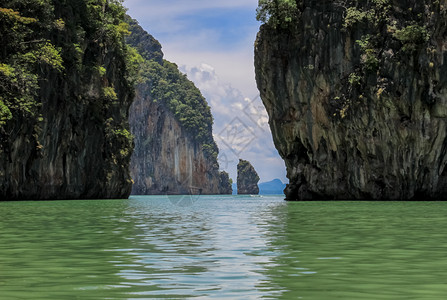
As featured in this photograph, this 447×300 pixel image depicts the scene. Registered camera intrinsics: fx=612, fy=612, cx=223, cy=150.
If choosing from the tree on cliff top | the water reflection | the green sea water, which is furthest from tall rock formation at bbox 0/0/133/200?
the water reflection

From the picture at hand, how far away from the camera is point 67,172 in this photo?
2116 inches

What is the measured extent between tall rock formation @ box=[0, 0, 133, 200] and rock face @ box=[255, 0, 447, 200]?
611 inches

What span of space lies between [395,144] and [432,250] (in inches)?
1460

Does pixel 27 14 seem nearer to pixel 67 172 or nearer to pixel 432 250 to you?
pixel 67 172

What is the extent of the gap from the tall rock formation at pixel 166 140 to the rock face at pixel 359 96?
91.6m

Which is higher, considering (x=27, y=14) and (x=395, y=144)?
(x=27, y=14)

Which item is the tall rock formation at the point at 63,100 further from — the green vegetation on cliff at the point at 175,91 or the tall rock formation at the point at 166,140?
the green vegetation on cliff at the point at 175,91

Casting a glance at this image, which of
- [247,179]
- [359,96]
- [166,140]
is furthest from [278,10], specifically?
[247,179]

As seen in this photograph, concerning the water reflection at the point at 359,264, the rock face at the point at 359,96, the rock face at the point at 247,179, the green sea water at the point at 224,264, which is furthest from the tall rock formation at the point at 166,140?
the water reflection at the point at 359,264

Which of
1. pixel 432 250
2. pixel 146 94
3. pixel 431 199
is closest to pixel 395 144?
pixel 431 199

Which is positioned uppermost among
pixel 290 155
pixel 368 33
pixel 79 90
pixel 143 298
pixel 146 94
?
pixel 146 94

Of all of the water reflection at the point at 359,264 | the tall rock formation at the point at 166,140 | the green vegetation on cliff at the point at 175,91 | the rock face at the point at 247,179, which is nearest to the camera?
the water reflection at the point at 359,264

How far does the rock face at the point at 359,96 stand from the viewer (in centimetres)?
4462

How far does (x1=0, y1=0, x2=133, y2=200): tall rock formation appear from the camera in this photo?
4166 cm
